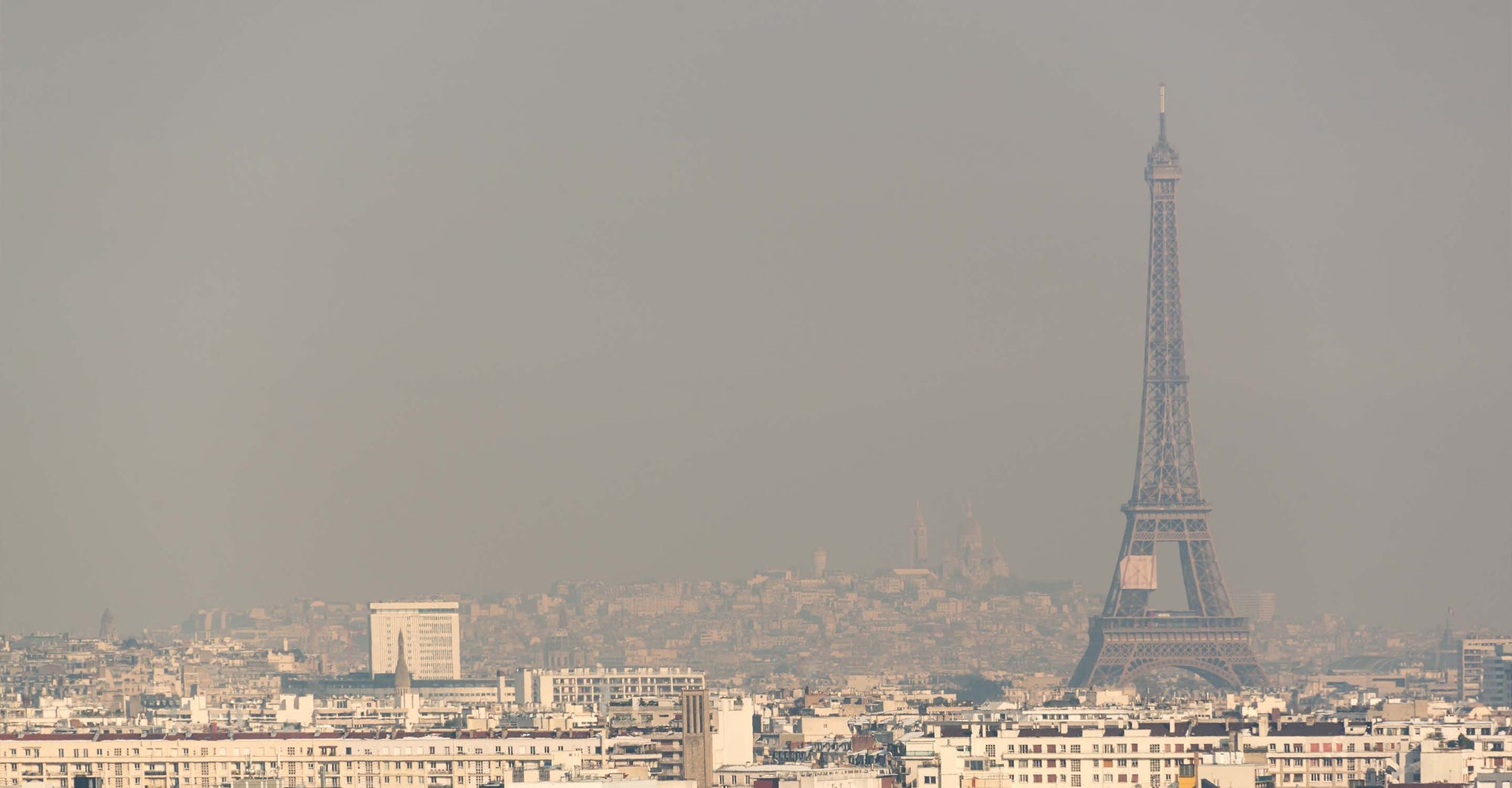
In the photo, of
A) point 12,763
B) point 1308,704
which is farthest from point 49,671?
point 12,763

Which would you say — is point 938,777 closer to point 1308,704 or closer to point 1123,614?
point 1308,704

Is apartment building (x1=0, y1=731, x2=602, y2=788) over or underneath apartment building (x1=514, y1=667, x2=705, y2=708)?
underneath

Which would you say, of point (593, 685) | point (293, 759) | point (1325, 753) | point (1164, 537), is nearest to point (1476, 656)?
point (1164, 537)

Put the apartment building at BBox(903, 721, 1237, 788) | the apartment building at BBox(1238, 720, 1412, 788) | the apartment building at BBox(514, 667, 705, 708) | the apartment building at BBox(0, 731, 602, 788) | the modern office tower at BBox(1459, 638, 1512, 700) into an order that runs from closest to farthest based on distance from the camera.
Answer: the apartment building at BBox(903, 721, 1237, 788), the apartment building at BBox(1238, 720, 1412, 788), the apartment building at BBox(0, 731, 602, 788), the apartment building at BBox(514, 667, 705, 708), the modern office tower at BBox(1459, 638, 1512, 700)

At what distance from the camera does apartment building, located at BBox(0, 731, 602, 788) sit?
255 feet

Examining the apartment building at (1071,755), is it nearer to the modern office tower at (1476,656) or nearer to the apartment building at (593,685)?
the apartment building at (593,685)

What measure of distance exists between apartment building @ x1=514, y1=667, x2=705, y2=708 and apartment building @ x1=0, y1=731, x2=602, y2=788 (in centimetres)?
6696

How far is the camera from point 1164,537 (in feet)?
555

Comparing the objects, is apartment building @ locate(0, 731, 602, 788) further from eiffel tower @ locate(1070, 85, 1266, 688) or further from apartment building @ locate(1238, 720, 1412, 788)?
eiffel tower @ locate(1070, 85, 1266, 688)

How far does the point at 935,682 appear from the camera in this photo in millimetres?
187875

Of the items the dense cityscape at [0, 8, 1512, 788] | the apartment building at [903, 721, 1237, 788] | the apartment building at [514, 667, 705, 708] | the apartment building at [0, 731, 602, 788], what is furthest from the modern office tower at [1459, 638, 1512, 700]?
the apartment building at [0, 731, 602, 788]

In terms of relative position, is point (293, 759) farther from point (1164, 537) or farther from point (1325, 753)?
point (1164, 537)

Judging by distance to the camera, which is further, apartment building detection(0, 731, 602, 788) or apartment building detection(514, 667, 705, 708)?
apartment building detection(514, 667, 705, 708)

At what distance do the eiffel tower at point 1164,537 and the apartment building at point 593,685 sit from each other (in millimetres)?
17153
